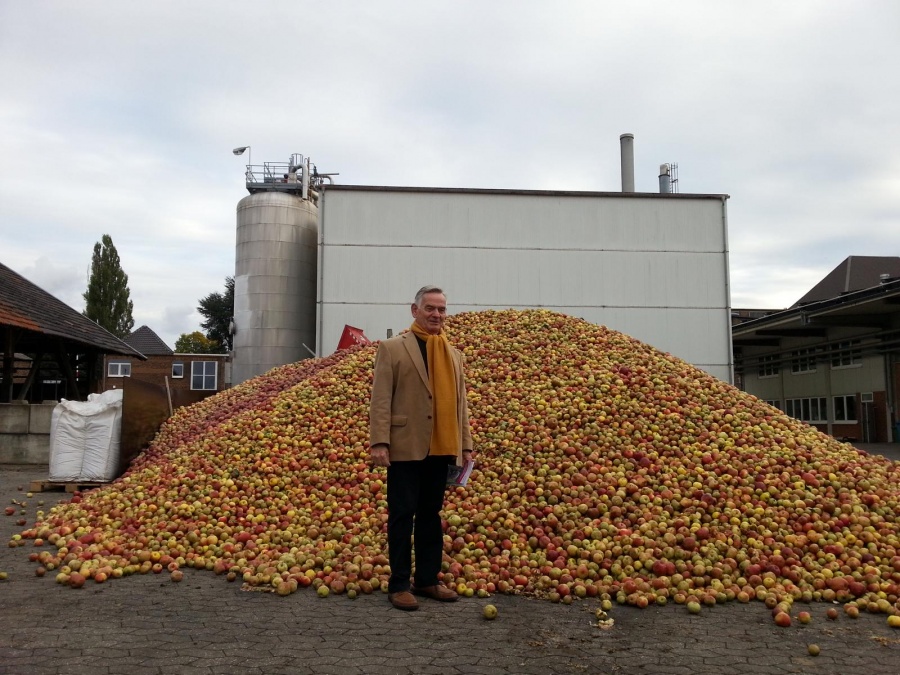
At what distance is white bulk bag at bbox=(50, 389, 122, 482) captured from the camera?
913 centimetres

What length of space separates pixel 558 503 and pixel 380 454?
6.76ft

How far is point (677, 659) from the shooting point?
3.58 metres

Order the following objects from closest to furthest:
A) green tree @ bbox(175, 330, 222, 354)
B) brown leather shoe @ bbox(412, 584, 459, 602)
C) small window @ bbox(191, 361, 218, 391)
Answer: brown leather shoe @ bbox(412, 584, 459, 602), small window @ bbox(191, 361, 218, 391), green tree @ bbox(175, 330, 222, 354)

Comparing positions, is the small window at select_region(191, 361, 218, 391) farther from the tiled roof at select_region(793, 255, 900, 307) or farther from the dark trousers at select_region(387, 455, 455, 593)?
the dark trousers at select_region(387, 455, 455, 593)

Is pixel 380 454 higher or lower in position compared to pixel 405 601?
higher

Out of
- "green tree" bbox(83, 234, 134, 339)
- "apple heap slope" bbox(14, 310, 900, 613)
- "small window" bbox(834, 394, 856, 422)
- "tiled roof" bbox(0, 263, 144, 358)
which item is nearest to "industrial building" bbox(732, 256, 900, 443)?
"small window" bbox(834, 394, 856, 422)

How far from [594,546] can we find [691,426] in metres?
2.33

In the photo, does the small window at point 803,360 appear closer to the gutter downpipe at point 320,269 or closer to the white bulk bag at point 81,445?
the gutter downpipe at point 320,269

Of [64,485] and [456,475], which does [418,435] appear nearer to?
[456,475]

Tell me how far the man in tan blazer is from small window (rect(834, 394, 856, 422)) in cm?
2797

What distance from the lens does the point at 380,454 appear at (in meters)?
4.19

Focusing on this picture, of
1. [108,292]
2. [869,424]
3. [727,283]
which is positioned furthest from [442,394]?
[108,292]

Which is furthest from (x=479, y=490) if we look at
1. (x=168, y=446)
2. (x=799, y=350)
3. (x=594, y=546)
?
(x=799, y=350)

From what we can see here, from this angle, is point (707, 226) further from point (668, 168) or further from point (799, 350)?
point (799, 350)
